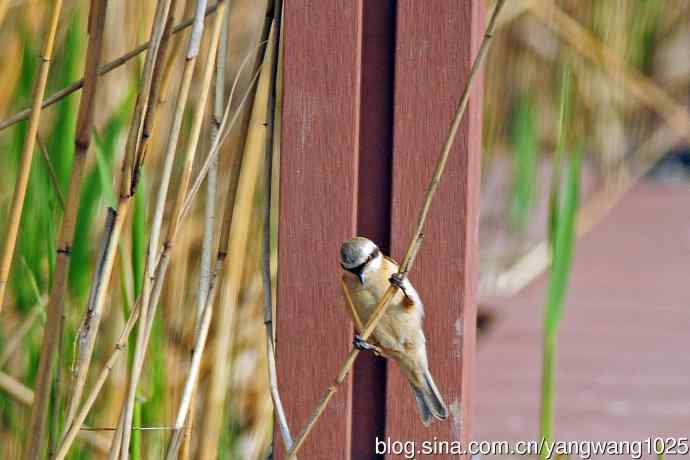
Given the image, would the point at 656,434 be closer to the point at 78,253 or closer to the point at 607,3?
the point at 607,3

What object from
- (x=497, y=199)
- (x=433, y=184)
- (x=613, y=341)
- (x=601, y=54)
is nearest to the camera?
(x=433, y=184)

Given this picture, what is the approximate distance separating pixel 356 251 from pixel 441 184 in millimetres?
92

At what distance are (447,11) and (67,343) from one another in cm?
45

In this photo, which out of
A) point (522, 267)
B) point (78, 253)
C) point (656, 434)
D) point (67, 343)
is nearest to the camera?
point (78, 253)

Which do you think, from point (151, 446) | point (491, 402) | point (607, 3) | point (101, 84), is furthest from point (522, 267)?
point (151, 446)

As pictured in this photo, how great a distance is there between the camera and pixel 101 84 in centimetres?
120

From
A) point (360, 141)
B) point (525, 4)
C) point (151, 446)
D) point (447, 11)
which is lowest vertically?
point (151, 446)

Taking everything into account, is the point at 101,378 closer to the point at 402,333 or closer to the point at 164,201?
the point at 164,201

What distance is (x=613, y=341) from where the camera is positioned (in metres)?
2.49

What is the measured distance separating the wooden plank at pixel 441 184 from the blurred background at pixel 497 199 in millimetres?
73

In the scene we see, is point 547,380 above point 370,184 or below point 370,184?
below

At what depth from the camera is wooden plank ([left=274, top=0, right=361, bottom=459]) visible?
830 millimetres

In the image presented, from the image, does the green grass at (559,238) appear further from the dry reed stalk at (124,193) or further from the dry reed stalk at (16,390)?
the dry reed stalk at (16,390)

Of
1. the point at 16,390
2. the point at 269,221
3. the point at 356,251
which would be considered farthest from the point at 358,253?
the point at 16,390
